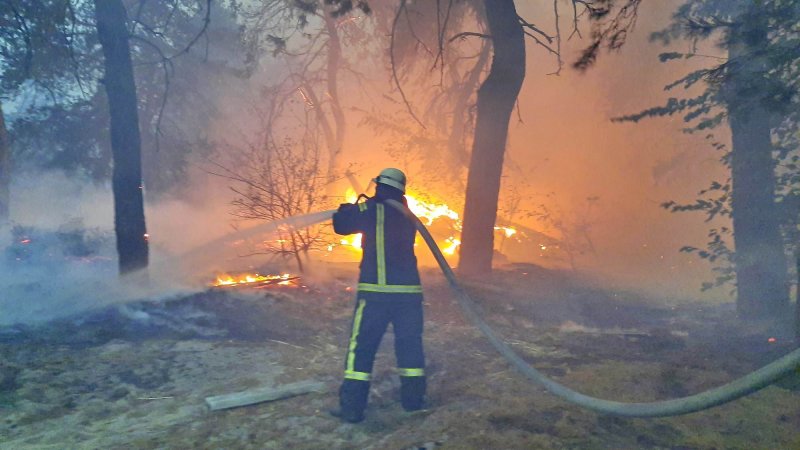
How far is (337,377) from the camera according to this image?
17.9 ft

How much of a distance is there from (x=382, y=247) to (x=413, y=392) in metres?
1.13

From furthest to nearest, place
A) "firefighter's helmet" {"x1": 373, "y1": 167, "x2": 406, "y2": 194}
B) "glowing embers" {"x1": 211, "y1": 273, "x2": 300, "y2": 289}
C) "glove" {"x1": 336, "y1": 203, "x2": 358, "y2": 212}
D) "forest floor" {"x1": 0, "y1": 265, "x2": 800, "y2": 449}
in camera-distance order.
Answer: "glowing embers" {"x1": 211, "y1": 273, "x2": 300, "y2": 289}
"firefighter's helmet" {"x1": 373, "y1": 167, "x2": 406, "y2": 194}
"glove" {"x1": 336, "y1": 203, "x2": 358, "y2": 212}
"forest floor" {"x1": 0, "y1": 265, "x2": 800, "y2": 449}

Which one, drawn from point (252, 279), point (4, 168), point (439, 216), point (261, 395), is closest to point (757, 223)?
point (261, 395)

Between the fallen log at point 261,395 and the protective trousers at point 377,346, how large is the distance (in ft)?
1.99

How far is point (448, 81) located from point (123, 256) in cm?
1192

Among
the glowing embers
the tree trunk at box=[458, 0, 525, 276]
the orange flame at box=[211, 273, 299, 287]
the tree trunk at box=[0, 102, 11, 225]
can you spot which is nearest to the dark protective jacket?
the glowing embers

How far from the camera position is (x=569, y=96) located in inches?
730

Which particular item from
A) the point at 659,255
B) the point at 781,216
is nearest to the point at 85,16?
the point at 781,216

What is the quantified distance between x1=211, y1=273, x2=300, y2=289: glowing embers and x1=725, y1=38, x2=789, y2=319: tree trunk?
607 cm

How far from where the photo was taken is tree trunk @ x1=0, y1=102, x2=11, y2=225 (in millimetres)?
11641

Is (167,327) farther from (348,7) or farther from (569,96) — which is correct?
(569,96)

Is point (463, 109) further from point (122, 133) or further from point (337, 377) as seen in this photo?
point (337, 377)

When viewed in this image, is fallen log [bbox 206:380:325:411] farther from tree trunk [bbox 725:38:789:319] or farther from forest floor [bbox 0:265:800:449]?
tree trunk [bbox 725:38:789:319]

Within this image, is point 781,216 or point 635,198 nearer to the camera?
point 781,216
